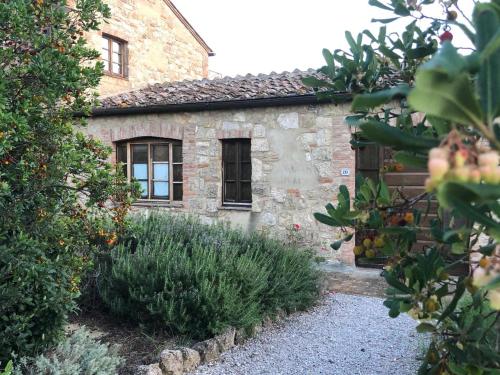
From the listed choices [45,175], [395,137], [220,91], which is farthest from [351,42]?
[220,91]

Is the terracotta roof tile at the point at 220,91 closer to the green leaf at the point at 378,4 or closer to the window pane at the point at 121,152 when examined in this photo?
the window pane at the point at 121,152

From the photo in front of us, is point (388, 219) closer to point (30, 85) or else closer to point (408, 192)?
point (30, 85)

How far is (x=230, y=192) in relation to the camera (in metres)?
8.65

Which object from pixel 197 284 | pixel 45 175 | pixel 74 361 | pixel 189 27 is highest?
pixel 189 27

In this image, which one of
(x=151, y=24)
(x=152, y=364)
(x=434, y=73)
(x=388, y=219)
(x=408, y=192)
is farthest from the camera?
(x=151, y=24)

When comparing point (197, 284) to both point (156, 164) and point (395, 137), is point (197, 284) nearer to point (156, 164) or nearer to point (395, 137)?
point (395, 137)

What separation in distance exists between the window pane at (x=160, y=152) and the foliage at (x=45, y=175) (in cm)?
616

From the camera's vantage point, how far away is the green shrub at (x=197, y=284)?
4082 mm

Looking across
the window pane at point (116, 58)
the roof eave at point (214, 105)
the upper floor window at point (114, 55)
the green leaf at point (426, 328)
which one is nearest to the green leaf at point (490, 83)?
the green leaf at point (426, 328)

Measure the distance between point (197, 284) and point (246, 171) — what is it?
4441 mm

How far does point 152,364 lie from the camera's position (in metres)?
3.38

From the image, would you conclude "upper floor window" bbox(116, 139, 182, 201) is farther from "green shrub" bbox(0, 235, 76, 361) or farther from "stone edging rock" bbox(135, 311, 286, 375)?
"green shrub" bbox(0, 235, 76, 361)

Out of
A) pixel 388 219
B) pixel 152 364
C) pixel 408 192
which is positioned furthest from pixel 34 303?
pixel 408 192

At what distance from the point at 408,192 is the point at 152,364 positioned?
5.40 meters
